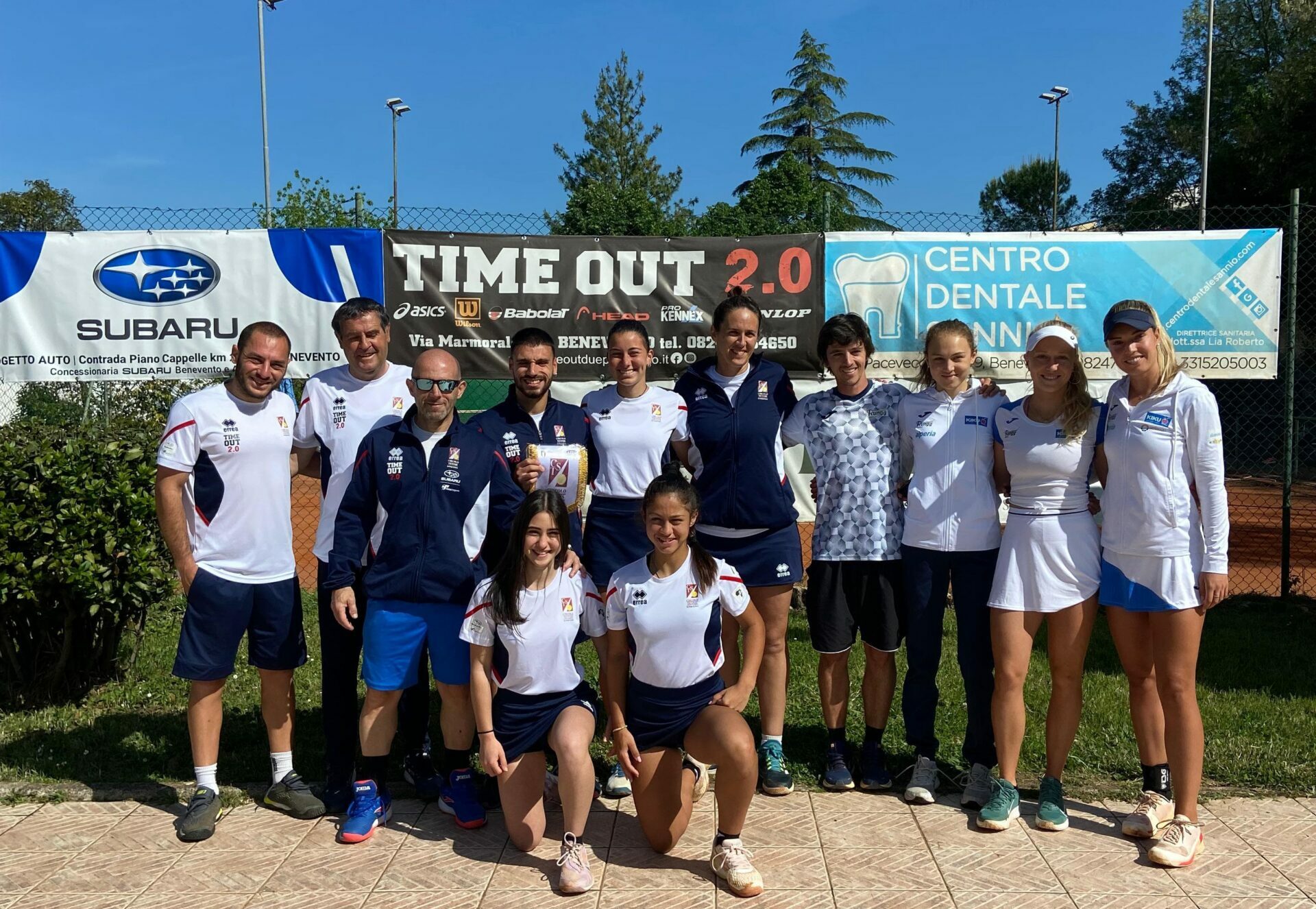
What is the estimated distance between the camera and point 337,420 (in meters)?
4.23

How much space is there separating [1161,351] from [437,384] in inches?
107

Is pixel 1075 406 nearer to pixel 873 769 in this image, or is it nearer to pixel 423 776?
pixel 873 769

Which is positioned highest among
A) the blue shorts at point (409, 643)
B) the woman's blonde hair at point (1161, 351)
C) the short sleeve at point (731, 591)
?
the woman's blonde hair at point (1161, 351)

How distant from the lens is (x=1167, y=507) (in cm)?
373

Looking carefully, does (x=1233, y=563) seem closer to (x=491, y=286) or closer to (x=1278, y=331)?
(x=1278, y=331)

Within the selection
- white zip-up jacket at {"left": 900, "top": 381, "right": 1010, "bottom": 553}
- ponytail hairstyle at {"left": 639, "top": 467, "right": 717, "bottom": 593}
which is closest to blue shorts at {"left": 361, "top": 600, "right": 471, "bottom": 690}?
ponytail hairstyle at {"left": 639, "top": 467, "right": 717, "bottom": 593}

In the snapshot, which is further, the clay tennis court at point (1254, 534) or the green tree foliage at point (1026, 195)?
the green tree foliage at point (1026, 195)

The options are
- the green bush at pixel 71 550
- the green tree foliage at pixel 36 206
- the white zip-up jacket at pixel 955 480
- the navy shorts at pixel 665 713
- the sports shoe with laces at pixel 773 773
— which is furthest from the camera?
the green tree foliage at pixel 36 206

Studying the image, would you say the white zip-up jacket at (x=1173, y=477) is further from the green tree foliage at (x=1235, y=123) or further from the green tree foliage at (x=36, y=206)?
the green tree foliage at (x=36, y=206)

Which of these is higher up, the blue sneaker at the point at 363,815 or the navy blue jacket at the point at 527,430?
the navy blue jacket at the point at 527,430

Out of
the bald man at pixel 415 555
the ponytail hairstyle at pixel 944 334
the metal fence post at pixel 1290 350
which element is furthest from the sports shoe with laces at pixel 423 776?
the metal fence post at pixel 1290 350

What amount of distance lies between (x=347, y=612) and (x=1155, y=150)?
3943 centimetres

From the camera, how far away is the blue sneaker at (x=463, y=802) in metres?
4.03

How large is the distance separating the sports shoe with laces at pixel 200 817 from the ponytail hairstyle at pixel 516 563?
4.54 feet
